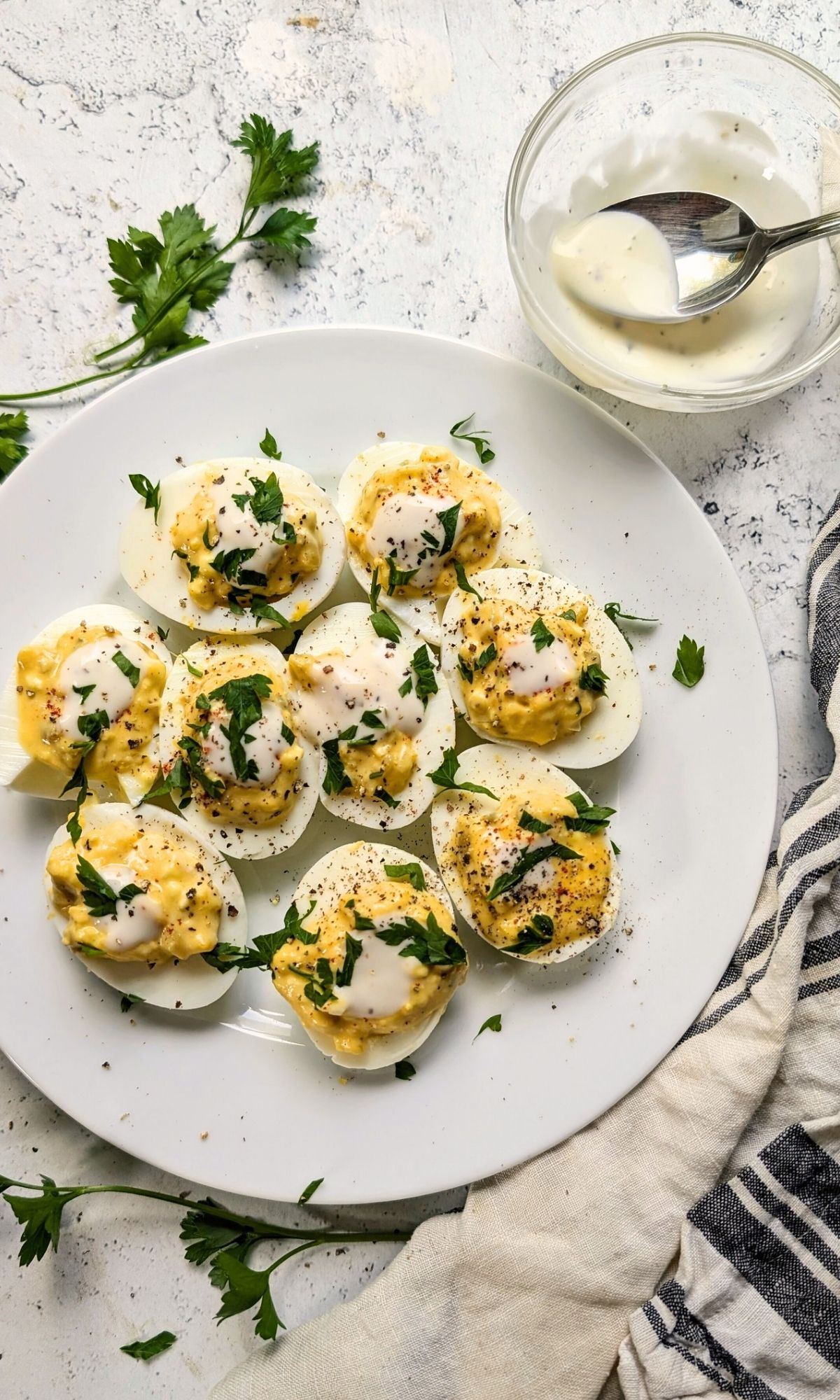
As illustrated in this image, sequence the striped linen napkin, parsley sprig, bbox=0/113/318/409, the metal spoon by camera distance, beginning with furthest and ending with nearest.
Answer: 1. parsley sprig, bbox=0/113/318/409
2. the metal spoon
3. the striped linen napkin

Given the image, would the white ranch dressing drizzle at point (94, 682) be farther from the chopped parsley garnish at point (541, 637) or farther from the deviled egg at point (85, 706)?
the chopped parsley garnish at point (541, 637)

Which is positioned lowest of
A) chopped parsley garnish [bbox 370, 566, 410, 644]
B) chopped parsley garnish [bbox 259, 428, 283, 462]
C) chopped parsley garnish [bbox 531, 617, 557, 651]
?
chopped parsley garnish [bbox 370, 566, 410, 644]

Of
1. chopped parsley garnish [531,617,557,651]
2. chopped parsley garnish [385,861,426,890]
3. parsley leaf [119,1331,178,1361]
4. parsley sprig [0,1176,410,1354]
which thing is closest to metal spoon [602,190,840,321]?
chopped parsley garnish [531,617,557,651]

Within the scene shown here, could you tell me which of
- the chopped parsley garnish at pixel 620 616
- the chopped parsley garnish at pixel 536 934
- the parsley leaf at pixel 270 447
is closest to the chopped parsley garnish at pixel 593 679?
the chopped parsley garnish at pixel 620 616

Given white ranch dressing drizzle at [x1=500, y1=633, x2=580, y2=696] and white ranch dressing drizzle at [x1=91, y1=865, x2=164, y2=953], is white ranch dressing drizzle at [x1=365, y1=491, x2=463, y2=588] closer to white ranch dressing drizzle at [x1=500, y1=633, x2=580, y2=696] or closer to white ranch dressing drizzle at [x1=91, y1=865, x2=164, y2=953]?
white ranch dressing drizzle at [x1=500, y1=633, x2=580, y2=696]

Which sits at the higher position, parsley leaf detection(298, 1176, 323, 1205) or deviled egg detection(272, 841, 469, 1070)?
deviled egg detection(272, 841, 469, 1070)

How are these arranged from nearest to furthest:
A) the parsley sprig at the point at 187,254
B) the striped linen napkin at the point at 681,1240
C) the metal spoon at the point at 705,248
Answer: the striped linen napkin at the point at 681,1240
the metal spoon at the point at 705,248
the parsley sprig at the point at 187,254

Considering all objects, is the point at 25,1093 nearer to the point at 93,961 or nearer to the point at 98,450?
the point at 93,961
